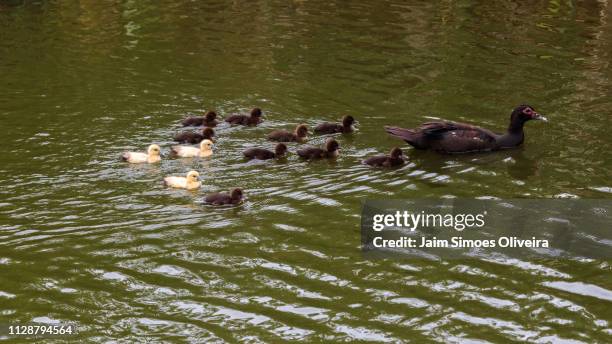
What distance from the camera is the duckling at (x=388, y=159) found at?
12617 mm

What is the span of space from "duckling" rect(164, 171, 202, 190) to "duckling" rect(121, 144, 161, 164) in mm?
950

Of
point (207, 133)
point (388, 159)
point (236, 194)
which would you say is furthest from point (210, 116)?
point (236, 194)

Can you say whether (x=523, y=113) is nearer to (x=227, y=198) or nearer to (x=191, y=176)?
(x=227, y=198)

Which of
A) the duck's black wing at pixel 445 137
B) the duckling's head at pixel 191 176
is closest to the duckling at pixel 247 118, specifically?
the duck's black wing at pixel 445 137

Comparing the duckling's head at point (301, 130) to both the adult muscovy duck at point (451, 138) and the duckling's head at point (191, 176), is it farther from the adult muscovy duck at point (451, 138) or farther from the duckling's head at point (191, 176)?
the duckling's head at point (191, 176)

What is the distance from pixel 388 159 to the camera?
1266cm

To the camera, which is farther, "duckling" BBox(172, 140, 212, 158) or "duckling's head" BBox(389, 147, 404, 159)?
"duckling" BBox(172, 140, 212, 158)

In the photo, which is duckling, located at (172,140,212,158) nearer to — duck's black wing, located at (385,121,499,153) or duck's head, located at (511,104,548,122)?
duck's black wing, located at (385,121,499,153)

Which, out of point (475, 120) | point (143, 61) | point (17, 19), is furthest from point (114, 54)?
point (475, 120)

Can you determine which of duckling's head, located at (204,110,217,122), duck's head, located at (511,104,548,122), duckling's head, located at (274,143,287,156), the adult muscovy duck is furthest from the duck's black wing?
duckling's head, located at (204,110,217,122)

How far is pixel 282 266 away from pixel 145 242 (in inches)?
61.7

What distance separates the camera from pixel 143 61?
1880 centimetres

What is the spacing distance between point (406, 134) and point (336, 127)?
1160 mm

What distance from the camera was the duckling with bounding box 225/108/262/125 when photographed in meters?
14.5
